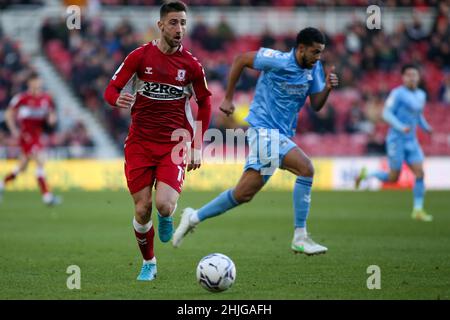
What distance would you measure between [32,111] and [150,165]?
10969mm

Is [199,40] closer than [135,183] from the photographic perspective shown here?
No

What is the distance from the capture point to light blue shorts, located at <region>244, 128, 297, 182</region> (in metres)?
9.84

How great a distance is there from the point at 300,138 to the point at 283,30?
19.9ft

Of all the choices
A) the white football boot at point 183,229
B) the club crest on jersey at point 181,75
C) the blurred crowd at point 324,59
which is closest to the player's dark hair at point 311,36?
the club crest on jersey at point 181,75

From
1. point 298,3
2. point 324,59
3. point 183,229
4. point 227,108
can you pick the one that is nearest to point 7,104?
point 324,59

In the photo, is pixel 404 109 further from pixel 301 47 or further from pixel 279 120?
pixel 301 47

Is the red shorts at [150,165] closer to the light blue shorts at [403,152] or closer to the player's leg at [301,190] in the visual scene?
the player's leg at [301,190]

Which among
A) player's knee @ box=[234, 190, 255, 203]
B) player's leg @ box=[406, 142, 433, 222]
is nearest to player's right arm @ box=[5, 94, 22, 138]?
player's leg @ box=[406, 142, 433, 222]

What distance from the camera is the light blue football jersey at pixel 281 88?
9.85 m

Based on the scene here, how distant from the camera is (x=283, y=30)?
31.1 metres

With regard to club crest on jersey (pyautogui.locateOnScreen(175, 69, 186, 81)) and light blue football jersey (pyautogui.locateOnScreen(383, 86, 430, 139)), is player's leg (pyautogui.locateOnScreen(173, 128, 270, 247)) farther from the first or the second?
light blue football jersey (pyautogui.locateOnScreen(383, 86, 430, 139))

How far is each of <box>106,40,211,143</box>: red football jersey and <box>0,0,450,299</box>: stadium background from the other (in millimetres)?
2835
